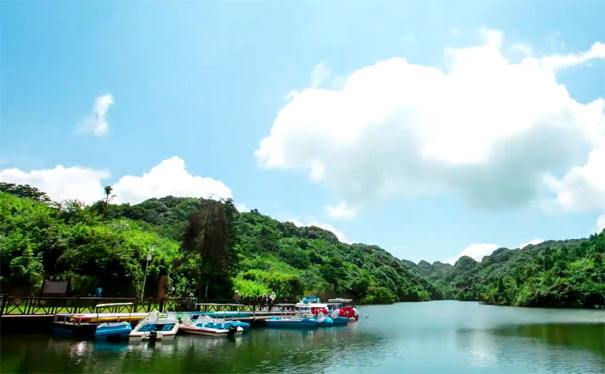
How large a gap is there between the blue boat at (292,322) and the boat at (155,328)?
45.3ft

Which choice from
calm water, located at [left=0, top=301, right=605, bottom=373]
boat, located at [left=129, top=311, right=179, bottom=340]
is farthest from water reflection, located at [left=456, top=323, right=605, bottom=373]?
boat, located at [left=129, top=311, right=179, bottom=340]

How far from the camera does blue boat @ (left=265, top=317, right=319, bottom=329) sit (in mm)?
42156

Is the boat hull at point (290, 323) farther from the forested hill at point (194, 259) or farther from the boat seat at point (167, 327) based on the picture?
the boat seat at point (167, 327)

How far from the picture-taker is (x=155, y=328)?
96.0 feet

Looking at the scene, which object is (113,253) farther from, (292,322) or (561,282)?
(561,282)

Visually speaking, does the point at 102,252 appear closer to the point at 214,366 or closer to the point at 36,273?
the point at 36,273

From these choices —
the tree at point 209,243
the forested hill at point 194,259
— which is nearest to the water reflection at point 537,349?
the tree at point 209,243

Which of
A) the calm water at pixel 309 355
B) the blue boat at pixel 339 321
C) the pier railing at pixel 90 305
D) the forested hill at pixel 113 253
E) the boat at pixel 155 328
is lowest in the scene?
the blue boat at pixel 339 321

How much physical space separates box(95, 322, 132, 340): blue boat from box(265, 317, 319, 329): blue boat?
58.3 ft

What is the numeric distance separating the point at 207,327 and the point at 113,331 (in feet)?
25.8

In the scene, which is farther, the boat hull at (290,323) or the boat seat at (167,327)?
the boat hull at (290,323)

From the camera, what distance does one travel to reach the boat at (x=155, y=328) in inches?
1101

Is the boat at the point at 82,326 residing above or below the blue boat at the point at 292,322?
above

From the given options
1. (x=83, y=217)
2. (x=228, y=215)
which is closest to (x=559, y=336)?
(x=228, y=215)
